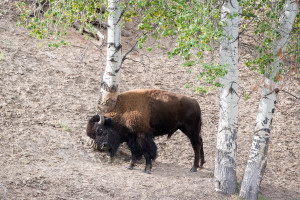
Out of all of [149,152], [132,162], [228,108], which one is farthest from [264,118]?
[132,162]

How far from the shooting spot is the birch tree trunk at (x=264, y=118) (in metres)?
6.82

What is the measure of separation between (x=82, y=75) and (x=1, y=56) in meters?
1.98

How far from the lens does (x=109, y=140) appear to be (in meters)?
8.16

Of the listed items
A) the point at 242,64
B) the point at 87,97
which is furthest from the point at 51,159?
the point at 242,64

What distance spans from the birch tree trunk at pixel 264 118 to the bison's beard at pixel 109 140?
2.53 meters

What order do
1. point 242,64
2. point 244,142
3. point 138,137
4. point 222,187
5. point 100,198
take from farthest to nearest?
1. point 242,64
2. point 244,142
3. point 138,137
4. point 222,187
5. point 100,198

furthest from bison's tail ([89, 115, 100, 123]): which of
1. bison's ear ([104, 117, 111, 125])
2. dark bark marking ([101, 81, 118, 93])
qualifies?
dark bark marking ([101, 81, 118, 93])

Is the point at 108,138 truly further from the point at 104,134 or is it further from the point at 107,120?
the point at 107,120

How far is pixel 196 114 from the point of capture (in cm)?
852

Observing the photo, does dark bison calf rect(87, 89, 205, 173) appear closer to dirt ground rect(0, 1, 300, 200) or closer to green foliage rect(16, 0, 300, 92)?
dirt ground rect(0, 1, 300, 200)

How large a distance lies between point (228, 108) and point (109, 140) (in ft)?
8.03

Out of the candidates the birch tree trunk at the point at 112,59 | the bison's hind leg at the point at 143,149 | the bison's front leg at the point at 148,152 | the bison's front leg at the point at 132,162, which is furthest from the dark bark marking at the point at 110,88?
the bison's front leg at the point at 132,162

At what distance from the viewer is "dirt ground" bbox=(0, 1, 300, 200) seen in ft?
22.2

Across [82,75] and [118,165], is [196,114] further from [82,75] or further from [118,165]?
→ [82,75]
